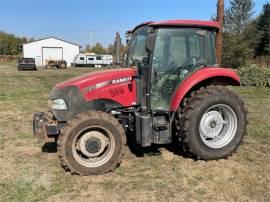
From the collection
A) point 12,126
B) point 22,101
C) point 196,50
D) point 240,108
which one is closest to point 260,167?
point 240,108

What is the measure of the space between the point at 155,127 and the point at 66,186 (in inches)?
64.3

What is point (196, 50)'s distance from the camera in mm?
6039

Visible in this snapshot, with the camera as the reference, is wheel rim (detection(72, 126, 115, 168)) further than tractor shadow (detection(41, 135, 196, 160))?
No

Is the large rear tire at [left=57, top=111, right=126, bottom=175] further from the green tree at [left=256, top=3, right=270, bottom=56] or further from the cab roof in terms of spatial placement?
the green tree at [left=256, top=3, right=270, bottom=56]

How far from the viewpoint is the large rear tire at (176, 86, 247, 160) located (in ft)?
18.9

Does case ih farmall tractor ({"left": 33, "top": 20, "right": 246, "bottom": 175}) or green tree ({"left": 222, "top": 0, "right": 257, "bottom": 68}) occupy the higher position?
green tree ({"left": 222, "top": 0, "right": 257, "bottom": 68})

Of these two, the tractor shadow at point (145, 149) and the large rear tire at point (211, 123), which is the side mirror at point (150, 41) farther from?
the tractor shadow at point (145, 149)

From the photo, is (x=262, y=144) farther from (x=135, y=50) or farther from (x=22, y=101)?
(x=22, y=101)

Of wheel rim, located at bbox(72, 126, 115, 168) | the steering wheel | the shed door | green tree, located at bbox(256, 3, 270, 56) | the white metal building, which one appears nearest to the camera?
wheel rim, located at bbox(72, 126, 115, 168)

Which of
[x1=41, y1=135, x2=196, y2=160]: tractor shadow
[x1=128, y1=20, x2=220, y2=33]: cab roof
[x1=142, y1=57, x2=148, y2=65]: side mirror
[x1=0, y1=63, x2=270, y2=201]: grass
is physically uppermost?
[x1=128, y1=20, x2=220, y2=33]: cab roof

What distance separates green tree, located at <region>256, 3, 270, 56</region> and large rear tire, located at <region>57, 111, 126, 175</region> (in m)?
50.7

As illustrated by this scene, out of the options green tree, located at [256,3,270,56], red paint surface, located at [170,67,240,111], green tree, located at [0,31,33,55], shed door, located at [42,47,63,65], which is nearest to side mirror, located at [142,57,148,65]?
red paint surface, located at [170,67,240,111]

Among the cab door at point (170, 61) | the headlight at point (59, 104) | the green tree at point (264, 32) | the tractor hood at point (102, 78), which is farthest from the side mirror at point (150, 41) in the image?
the green tree at point (264, 32)

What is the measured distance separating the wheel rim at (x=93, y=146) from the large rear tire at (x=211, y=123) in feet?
3.80
